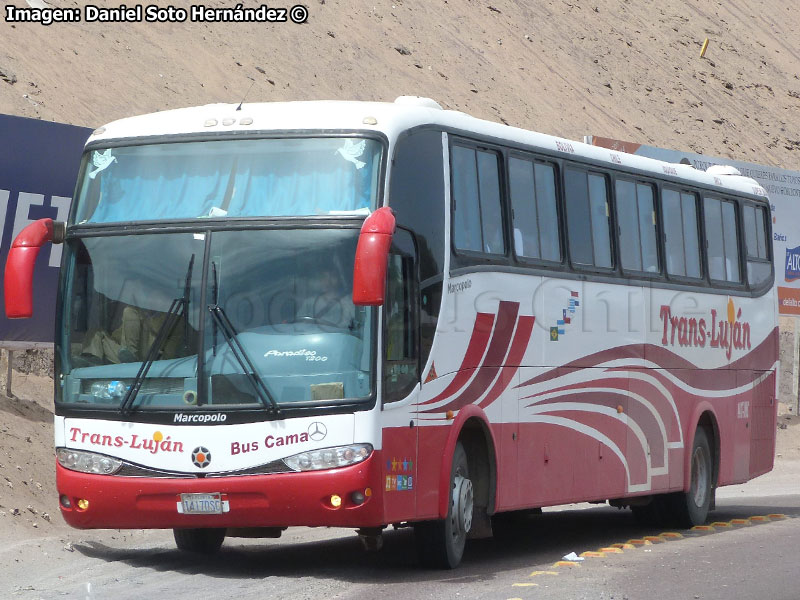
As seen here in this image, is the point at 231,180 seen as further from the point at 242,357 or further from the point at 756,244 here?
the point at 756,244

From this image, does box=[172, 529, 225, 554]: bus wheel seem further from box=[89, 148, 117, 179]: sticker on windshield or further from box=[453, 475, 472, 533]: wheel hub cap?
box=[89, 148, 117, 179]: sticker on windshield

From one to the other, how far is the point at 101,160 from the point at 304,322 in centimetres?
219

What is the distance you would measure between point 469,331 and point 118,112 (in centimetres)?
1843

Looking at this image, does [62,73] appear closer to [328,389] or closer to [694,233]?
[694,233]

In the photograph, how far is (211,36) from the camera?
34250 millimetres

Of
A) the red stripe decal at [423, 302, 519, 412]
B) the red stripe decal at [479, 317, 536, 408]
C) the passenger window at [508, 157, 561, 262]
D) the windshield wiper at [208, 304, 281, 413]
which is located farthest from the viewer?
the passenger window at [508, 157, 561, 262]

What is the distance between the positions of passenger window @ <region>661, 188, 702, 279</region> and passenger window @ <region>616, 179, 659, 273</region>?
33cm

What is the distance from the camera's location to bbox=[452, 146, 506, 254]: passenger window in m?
11.6

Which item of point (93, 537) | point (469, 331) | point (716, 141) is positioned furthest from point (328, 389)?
point (716, 141)

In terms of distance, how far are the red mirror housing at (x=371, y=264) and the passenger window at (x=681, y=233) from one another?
6430 millimetres

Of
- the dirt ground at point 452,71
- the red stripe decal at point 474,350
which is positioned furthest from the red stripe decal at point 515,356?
the dirt ground at point 452,71

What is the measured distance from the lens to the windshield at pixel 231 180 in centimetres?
1061

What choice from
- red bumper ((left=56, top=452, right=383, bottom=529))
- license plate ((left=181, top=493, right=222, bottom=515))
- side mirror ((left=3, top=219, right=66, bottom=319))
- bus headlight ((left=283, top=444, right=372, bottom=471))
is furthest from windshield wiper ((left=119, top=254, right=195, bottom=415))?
bus headlight ((left=283, top=444, right=372, bottom=471))

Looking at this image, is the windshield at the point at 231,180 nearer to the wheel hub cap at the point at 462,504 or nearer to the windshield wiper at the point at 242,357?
the windshield wiper at the point at 242,357
